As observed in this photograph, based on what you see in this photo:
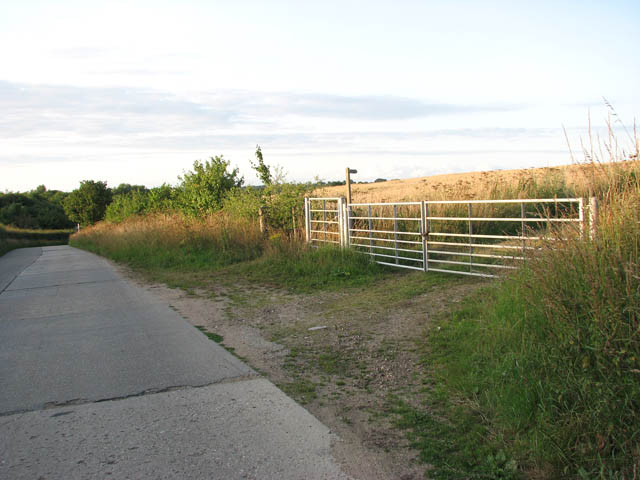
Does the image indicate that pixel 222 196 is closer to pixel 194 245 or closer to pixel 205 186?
pixel 205 186

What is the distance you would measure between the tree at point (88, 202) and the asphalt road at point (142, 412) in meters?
64.8

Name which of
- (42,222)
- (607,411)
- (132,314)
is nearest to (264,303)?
(132,314)

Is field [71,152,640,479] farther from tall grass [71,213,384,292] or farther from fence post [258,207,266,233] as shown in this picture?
fence post [258,207,266,233]

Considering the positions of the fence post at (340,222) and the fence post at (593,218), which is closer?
the fence post at (593,218)

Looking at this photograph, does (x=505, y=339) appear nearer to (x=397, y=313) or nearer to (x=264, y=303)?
(x=397, y=313)

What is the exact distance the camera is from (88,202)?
6975cm

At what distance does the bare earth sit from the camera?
432 centimetres

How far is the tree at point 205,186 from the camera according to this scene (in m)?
26.8

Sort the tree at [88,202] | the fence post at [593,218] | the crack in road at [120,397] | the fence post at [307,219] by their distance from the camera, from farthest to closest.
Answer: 1. the tree at [88,202]
2. the fence post at [307,219]
3. the crack in road at [120,397]
4. the fence post at [593,218]

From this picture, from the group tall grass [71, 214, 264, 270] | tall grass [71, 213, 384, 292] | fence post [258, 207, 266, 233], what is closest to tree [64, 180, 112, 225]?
tall grass [71, 213, 384, 292]

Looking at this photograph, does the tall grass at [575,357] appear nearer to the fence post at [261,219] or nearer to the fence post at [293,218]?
the fence post at [293,218]

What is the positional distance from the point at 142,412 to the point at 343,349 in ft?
9.20

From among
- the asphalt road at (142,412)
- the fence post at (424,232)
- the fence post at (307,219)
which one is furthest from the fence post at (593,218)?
the fence post at (307,219)

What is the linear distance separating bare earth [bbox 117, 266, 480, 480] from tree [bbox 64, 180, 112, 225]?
204 ft
